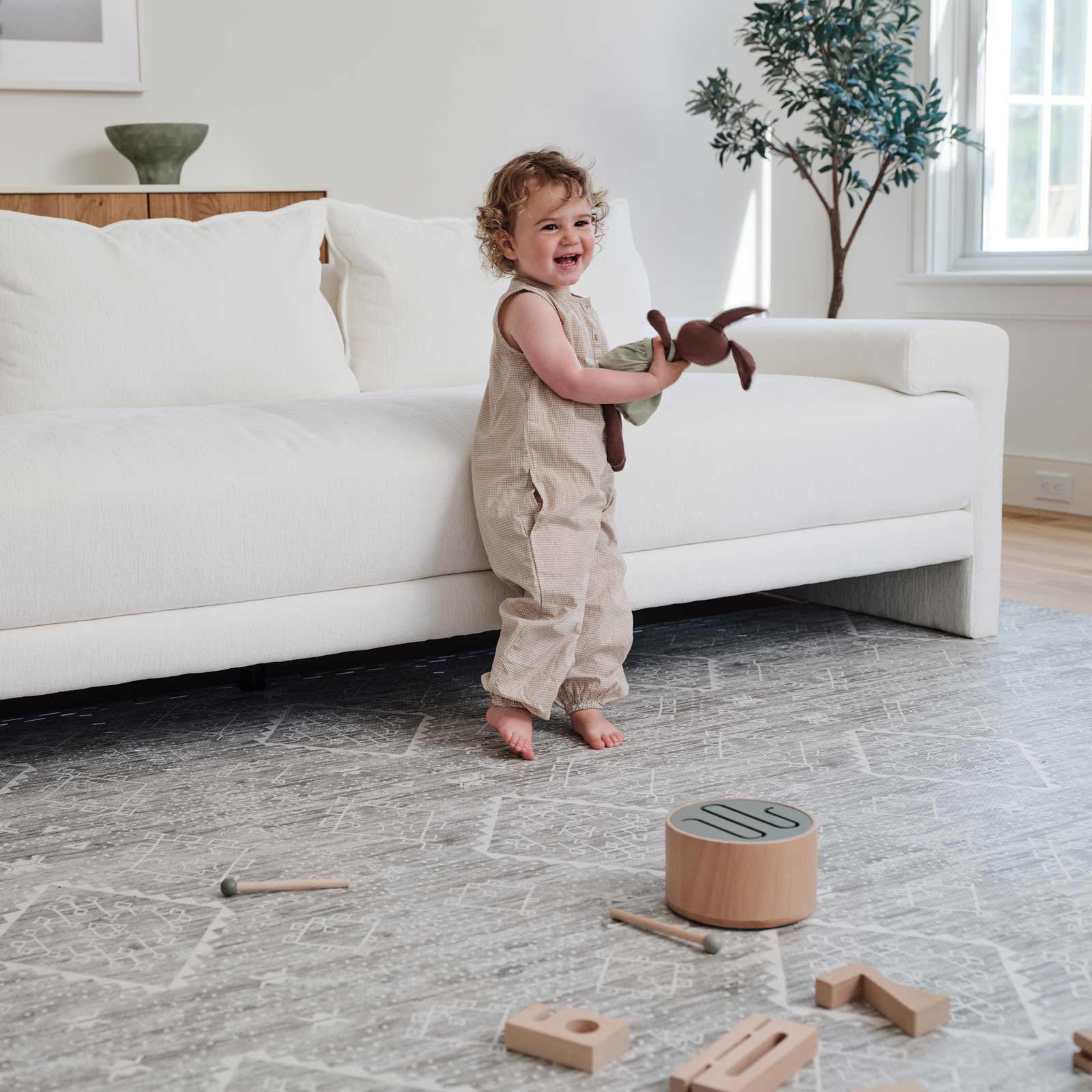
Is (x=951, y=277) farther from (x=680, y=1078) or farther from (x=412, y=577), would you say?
(x=680, y=1078)

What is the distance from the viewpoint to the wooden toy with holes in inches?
42.0

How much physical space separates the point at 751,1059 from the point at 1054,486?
318 centimetres

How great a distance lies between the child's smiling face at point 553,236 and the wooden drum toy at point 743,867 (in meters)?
0.86

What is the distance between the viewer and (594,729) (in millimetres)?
1917

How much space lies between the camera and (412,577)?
1969mm

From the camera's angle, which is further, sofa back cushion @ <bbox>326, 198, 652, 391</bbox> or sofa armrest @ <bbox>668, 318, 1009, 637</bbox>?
sofa back cushion @ <bbox>326, 198, 652, 391</bbox>

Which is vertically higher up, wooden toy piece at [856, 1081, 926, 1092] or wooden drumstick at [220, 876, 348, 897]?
wooden toy piece at [856, 1081, 926, 1092]

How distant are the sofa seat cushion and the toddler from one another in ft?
0.36

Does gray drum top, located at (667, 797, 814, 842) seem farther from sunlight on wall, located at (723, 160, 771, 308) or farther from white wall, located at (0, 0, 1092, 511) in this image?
sunlight on wall, located at (723, 160, 771, 308)

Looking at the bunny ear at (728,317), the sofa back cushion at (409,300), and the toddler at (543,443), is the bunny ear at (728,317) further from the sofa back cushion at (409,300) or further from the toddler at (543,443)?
the sofa back cushion at (409,300)

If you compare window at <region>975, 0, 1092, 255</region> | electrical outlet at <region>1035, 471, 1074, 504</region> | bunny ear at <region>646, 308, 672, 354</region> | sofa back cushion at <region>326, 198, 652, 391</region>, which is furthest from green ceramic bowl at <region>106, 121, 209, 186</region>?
electrical outlet at <region>1035, 471, 1074, 504</region>

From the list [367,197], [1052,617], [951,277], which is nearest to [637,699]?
[1052,617]

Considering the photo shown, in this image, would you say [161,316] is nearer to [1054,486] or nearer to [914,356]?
[914,356]

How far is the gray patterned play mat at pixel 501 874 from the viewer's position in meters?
1.12
